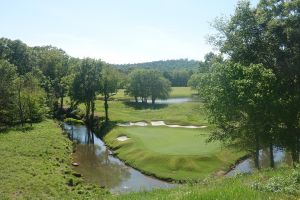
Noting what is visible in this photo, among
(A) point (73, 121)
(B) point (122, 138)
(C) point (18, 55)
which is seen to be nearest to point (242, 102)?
(B) point (122, 138)

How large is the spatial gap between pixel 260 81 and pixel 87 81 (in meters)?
56.7

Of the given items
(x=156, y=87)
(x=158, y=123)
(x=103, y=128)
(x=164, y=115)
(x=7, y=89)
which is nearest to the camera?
(x=7, y=89)

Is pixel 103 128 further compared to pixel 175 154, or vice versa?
pixel 103 128

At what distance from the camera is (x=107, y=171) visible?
47656 mm

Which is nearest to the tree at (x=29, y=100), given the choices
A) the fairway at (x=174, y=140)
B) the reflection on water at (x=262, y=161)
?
the fairway at (x=174, y=140)

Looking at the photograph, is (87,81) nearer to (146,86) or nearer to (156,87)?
(146,86)

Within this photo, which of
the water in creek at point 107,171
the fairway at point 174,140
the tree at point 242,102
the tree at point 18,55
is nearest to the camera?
the tree at point 242,102

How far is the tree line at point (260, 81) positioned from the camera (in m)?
30.8

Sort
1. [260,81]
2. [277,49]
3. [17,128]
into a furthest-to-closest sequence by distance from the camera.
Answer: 1. [17,128]
2. [277,49]
3. [260,81]

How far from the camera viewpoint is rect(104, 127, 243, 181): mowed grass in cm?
4404

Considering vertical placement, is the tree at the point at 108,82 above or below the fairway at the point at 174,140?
above

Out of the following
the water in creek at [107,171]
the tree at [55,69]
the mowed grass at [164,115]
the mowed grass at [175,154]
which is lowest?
the water in creek at [107,171]

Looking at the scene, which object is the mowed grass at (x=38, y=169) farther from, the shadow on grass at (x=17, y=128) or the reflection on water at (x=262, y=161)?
the reflection on water at (x=262, y=161)

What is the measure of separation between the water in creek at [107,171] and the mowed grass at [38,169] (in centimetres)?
208
